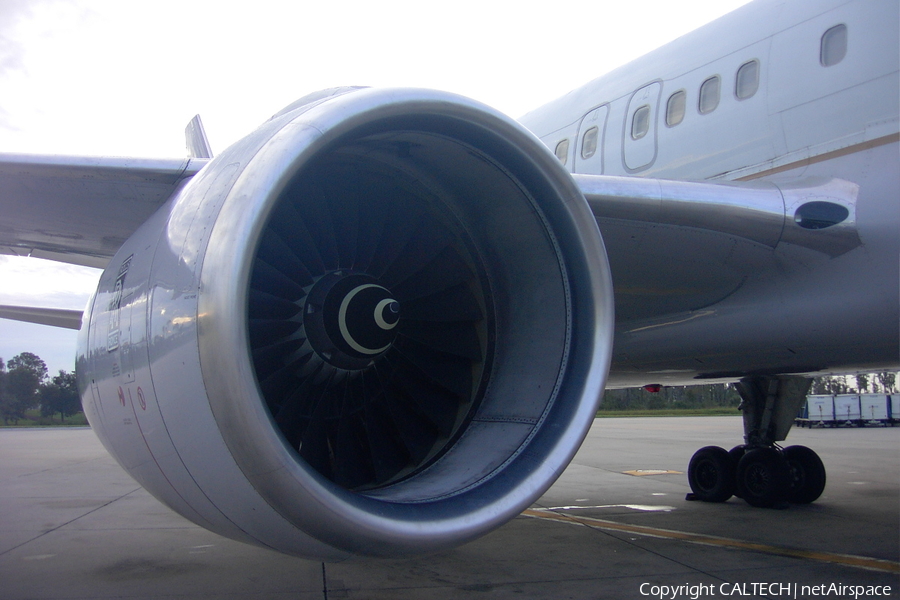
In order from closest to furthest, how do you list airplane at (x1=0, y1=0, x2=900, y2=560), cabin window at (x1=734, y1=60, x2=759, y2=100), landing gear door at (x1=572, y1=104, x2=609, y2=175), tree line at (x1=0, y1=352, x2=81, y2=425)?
1. airplane at (x1=0, y1=0, x2=900, y2=560)
2. cabin window at (x1=734, y1=60, x2=759, y2=100)
3. landing gear door at (x1=572, y1=104, x2=609, y2=175)
4. tree line at (x1=0, y1=352, x2=81, y2=425)

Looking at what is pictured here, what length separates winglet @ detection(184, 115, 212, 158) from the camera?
19.3 ft

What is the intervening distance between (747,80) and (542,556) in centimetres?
314

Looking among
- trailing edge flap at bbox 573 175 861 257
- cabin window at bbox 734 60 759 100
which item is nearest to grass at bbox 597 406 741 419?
cabin window at bbox 734 60 759 100

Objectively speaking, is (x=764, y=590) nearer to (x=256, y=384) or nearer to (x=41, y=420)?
(x=256, y=384)

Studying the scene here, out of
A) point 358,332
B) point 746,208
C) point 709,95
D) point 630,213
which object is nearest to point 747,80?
point 709,95

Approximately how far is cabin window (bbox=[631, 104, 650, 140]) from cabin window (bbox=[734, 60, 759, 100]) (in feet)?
2.44

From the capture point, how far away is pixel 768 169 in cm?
393

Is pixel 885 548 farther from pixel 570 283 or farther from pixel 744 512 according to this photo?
pixel 570 283

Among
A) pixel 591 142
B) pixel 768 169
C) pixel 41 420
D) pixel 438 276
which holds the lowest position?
pixel 41 420

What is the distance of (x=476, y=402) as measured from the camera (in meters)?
3.03

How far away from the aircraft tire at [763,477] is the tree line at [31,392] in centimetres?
3288

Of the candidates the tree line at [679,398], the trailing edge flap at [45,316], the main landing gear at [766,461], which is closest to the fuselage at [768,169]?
the main landing gear at [766,461]

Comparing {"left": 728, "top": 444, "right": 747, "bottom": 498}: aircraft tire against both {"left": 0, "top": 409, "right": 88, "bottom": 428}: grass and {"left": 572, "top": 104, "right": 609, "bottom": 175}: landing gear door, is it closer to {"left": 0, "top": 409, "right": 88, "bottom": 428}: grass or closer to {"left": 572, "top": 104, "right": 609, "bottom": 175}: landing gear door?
{"left": 572, "top": 104, "right": 609, "bottom": 175}: landing gear door

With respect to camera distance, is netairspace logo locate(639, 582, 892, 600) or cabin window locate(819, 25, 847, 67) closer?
netairspace logo locate(639, 582, 892, 600)
